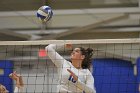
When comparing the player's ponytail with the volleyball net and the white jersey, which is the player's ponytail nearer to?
the white jersey

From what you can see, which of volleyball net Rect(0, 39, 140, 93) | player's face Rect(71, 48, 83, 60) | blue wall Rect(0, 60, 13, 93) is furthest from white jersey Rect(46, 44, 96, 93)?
blue wall Rect(0, 60, 13, 93)

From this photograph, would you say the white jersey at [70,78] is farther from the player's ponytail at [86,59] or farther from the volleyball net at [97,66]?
the volleyball net at [97,66]

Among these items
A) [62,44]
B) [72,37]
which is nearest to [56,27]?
[72,37]

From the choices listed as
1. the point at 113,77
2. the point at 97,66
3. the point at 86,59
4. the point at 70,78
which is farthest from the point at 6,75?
the point at 70,78

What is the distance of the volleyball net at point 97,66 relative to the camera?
770cm

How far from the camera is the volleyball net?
303 inches

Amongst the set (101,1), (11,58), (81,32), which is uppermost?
(101,1)

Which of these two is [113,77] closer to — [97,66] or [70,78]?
[97,66]

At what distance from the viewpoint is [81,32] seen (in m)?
7.91

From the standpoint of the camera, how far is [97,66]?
7.71 meters

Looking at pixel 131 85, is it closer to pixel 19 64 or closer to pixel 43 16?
pixel 19 64

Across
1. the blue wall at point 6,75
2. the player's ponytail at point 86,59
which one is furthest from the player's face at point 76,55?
the blue wall at point 6,75

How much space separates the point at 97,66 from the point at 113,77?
0.42 meters

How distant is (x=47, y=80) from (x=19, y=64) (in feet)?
2.96
